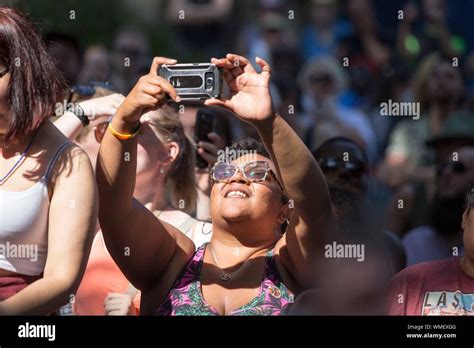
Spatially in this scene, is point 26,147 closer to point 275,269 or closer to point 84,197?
point 84,197

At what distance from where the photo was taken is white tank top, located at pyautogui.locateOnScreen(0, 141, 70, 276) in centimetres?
303

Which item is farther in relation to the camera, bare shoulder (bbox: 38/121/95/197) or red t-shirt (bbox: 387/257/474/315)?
red t-shirt (bbox: 387/257/474/315)

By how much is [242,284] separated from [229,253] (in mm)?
143

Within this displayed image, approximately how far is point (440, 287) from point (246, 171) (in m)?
0.71

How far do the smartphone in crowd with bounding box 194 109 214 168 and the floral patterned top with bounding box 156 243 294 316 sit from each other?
0.97 m

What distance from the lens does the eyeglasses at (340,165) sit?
14.2 feet

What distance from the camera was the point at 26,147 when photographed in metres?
3.12

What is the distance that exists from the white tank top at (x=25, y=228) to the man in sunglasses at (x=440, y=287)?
111 cm

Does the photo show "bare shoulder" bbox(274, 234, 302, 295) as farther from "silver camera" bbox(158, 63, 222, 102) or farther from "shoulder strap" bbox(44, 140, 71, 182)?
"shoulder strap" bbox(44, 140, 71, 182)

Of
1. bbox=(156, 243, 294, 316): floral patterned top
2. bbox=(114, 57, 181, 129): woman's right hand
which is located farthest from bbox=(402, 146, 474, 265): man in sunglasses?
bbox=(114, 57, 181, 129): woman's right hand

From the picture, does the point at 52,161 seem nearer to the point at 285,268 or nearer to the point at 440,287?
the point at 285,268

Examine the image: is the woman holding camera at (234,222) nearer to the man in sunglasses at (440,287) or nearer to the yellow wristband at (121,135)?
the yellow wristband at (121,135)

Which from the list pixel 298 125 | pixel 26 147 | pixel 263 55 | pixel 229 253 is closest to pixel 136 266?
pixel 229 253

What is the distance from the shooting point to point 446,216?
4.55 m
